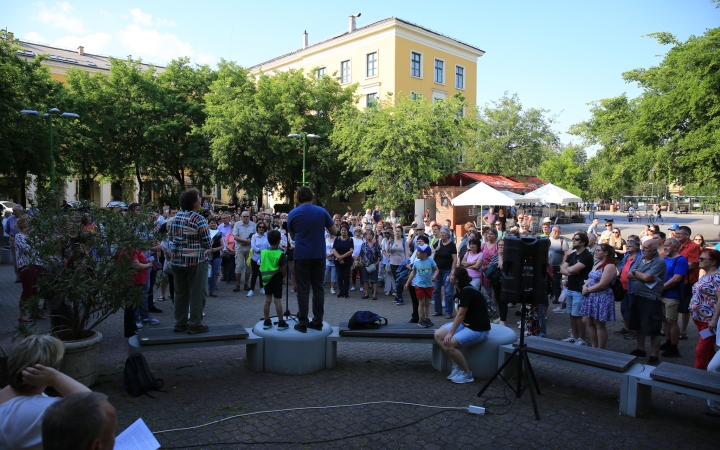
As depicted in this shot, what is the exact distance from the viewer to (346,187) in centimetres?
3191

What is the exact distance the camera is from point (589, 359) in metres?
5.09

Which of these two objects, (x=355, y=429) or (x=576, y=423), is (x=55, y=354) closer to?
(x=355, y=429)

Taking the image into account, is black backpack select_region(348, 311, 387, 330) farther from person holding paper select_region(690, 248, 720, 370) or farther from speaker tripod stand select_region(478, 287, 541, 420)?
person holding paper select_region(690, 248, 720, 370)

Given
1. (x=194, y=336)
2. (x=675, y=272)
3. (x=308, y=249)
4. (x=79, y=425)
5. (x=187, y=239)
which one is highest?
(x=187, y=239)

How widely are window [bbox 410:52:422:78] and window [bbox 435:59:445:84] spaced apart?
2.13 meters

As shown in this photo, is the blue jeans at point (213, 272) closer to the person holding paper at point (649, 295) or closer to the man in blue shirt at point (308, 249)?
the man in blue shirt at point (308, 249)

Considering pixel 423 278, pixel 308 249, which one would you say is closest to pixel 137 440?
pixel 308 249

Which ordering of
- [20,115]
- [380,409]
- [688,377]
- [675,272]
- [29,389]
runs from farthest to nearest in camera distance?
[20,115] → [675,272] → [380,409] → [688,377] → [29,389]

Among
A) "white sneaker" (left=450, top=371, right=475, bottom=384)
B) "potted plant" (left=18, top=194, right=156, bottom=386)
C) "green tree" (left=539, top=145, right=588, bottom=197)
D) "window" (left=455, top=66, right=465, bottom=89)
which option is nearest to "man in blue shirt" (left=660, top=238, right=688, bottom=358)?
"white sneaker" (left=450, top=371, right=475, bottom=384)

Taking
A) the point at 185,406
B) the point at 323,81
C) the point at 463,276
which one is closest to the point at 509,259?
the point at 463,276

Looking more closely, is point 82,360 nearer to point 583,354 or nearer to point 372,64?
point 583,354

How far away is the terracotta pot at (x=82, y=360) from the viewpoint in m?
5.03

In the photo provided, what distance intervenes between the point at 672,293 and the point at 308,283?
495cm

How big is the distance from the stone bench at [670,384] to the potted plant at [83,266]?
5.15m
